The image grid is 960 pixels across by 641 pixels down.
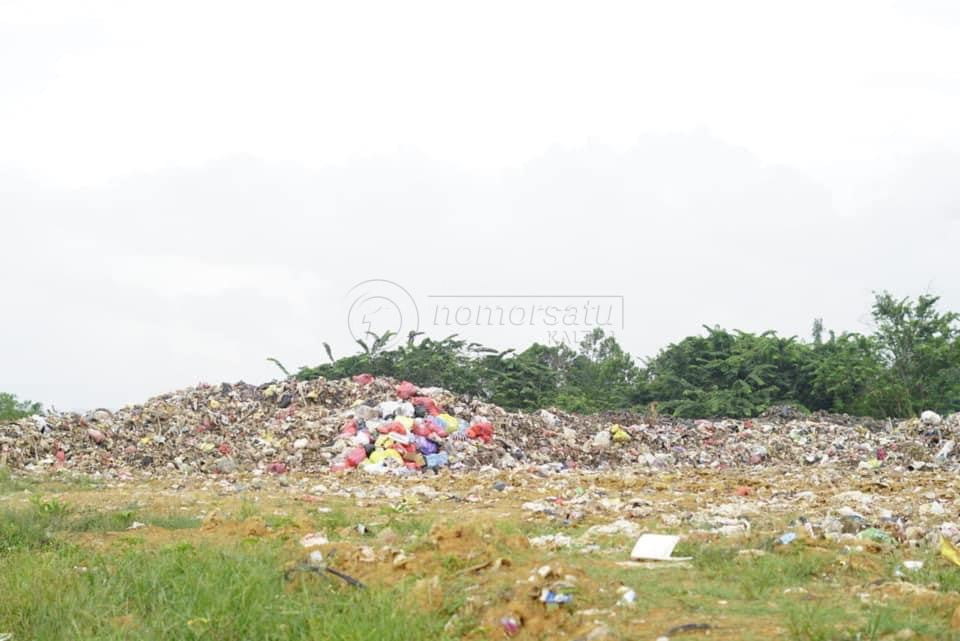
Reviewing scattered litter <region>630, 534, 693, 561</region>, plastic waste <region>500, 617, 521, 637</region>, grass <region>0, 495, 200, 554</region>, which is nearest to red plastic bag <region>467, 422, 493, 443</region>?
grass <region>0, 495, 200, 554</region>

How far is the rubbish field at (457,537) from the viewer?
13.7 feet

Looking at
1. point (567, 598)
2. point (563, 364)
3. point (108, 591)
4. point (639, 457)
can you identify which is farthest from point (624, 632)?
point (563, 364)

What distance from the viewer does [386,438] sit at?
12461 millimetres

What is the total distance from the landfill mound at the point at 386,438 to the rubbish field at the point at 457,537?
0.17 ft

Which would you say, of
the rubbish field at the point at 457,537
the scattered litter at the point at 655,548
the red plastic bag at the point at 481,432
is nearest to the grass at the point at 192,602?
the rubbish field at the point at 457,537

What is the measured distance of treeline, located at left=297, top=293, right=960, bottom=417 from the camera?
19953 mm

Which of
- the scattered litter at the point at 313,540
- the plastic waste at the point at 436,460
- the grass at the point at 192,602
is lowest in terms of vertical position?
the grass at the point at 192,602

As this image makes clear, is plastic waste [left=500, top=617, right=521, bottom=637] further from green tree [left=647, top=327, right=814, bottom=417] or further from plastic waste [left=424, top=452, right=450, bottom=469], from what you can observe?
green tree [left=647, top=327, right=814, bottom=417]

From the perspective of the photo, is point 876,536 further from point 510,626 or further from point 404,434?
point 404,434

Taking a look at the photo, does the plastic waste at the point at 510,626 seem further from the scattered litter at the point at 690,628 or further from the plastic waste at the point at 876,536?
the plastic waste at the point at 876,536

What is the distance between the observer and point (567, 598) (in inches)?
163

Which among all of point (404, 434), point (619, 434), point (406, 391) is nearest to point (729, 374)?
point (619, 434)

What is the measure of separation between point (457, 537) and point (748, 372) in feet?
55.1

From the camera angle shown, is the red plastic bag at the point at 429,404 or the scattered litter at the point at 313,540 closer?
the scattered litter at the point at 313,540
